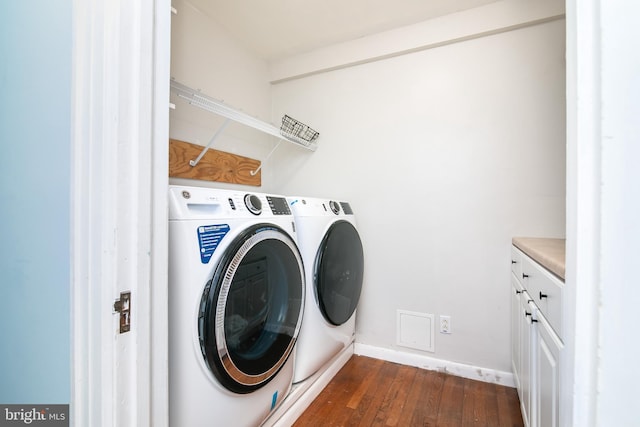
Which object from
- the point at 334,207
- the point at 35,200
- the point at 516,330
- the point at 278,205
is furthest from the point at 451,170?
the point at 35,200

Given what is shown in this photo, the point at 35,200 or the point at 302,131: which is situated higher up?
the point at 302,131

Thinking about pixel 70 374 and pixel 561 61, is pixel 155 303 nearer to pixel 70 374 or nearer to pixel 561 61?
pixel 70 374

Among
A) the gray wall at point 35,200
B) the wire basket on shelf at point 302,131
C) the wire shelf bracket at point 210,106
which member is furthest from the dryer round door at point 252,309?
the wire basket on shelf at point 302,131

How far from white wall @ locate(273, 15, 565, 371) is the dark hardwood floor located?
190mm

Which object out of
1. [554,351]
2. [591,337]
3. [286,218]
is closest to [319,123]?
[286,218]

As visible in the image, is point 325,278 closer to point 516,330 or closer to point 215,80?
point 516,330

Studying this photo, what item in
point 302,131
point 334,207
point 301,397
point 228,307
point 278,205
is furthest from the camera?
point 302,131

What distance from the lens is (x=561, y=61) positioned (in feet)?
5.29

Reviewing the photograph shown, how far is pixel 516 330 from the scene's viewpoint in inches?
58.1

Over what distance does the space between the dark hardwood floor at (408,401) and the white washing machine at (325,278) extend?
0.19 metres

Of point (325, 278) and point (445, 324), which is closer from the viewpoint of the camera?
point (325, 278)

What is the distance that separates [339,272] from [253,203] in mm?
788

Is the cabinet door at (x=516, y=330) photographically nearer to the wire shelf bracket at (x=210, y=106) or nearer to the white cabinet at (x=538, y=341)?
the white cabinet at (x=538, y=341)

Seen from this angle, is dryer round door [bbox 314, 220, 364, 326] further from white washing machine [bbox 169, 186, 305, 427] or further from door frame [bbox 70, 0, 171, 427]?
door frame [bbox 70, 0, 171, 427]
